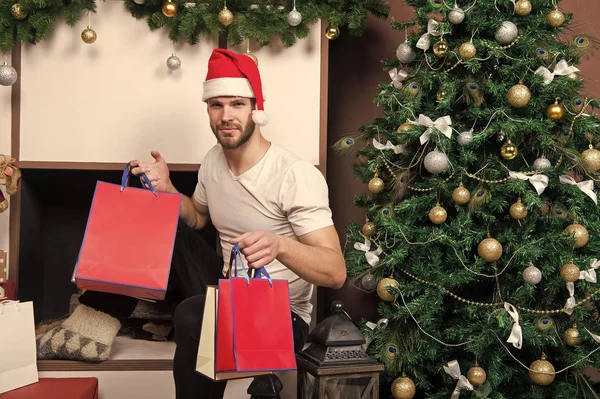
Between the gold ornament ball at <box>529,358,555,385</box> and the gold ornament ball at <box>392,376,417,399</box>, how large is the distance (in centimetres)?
35

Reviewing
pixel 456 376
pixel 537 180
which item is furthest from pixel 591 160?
pixel 456 376

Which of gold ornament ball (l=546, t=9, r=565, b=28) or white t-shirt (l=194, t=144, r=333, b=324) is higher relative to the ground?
gold ornament ball (l=546, t=9, r=565, b=28)

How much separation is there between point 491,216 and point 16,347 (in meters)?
1.47

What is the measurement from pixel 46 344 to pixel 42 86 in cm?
88

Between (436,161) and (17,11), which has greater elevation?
(17,11)

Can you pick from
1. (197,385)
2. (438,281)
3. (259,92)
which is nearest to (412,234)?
(438,281)

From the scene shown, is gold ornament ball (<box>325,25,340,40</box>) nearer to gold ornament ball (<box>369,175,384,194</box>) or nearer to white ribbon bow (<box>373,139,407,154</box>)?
white ribbon bow (<box>373,139,407,154</box>)

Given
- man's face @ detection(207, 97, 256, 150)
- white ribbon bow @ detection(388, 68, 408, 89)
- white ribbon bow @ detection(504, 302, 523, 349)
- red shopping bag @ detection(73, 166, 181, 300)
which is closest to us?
red shopping bag @ detection(73, 166, 181, 300)

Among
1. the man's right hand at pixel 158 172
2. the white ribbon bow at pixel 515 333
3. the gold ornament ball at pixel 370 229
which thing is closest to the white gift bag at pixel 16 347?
the man's right hand at pixel 158 172

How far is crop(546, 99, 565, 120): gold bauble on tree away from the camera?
211 centimetres

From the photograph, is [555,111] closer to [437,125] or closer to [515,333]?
[437,125]

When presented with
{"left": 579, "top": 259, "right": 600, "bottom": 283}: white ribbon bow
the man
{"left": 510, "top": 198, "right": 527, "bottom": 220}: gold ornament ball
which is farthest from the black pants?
{"left": 579, "top": 259, "right": 600, "bottom": 283}: white ribbon bow

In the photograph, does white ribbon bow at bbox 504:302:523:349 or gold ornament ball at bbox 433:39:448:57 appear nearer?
white ribbon bow at bbox 504:302:523:349

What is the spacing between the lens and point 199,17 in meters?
2.45
